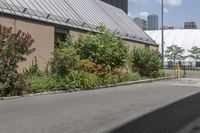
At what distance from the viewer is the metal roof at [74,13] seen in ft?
84.9

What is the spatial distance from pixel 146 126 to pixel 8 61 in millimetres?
9107

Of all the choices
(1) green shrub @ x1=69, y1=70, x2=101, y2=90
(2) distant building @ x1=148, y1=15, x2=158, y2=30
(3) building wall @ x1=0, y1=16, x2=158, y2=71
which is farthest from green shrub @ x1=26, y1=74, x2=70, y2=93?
(2) distant building @ x1=148, y1=15, x2=158, y2=30

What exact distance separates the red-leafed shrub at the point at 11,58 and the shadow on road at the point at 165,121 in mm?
6293

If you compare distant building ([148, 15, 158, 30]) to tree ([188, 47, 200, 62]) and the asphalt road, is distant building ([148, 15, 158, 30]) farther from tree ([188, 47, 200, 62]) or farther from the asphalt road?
the asphalt road

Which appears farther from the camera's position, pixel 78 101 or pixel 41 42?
pixel 41 42

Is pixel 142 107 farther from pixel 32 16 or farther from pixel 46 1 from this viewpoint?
pixel 46 1

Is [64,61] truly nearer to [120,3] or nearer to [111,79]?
[111,79]

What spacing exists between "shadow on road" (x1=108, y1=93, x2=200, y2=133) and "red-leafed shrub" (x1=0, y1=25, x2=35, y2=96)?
6293mm

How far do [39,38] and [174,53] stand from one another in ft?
250

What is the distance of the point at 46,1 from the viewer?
30.9 m

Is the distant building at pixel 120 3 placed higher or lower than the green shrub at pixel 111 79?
higher

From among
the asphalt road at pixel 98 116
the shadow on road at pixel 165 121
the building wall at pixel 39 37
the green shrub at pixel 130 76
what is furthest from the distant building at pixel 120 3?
the shadow on road at pixel 165 121

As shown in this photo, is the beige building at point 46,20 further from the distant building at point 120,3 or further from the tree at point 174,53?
the tree at point 174,53

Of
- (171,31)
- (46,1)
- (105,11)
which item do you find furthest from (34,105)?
(171,31)
